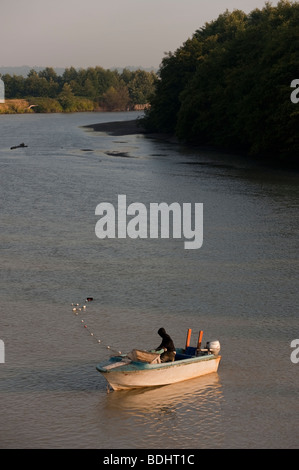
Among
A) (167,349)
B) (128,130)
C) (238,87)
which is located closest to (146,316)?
(167,349)

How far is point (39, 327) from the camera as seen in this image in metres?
31.8

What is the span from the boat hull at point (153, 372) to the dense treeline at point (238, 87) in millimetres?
59456

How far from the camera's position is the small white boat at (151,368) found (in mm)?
24344

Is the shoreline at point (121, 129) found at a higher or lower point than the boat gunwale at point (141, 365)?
higher

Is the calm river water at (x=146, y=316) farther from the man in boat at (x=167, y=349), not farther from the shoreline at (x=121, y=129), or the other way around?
the shoreline at (x=121, y=129)

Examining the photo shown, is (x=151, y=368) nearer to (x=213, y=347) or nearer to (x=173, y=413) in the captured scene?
(x=173, y=413)

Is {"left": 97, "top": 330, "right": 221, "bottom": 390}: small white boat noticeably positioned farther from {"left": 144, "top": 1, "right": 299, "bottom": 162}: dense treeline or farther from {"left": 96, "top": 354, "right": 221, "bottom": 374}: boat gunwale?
{"left": 144, "top": 1, "right": 299, "bottom": 162}: dense treeline

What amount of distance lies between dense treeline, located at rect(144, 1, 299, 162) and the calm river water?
17941 mm

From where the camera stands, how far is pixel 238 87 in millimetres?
101625

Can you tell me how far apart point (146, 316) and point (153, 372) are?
857 cm

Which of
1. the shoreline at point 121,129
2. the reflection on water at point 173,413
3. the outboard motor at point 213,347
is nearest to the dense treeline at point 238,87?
the shoreline at point 121,129

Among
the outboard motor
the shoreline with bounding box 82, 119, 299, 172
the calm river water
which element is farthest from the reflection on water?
the shoreline with bounding box 82, 119, 299, 172

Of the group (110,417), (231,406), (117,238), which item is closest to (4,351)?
(110,417)

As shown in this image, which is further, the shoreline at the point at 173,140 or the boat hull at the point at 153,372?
the shoreline at the point at 173,140
